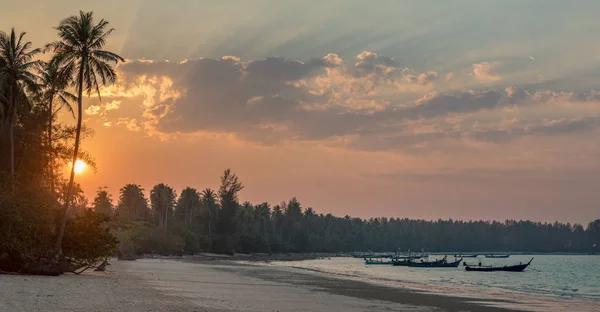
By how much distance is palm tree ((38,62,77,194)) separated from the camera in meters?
46.6

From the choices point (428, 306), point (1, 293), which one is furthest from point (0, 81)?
point (428, 306)

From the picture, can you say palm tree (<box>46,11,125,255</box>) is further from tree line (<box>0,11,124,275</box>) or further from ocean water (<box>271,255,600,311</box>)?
ocean water (<box>271,255,600,311</box>)

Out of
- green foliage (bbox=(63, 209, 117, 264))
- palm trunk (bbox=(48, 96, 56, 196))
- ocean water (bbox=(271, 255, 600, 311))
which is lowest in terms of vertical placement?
ocean water (bbox=(271, 255, 600, 311))

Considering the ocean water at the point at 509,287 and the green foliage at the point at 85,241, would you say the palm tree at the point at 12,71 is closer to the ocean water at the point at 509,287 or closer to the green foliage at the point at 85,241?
the green foliage at the point at 85,241

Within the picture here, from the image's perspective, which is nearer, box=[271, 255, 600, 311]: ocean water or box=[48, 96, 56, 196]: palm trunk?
box=[271, 255, 600, 311]: ocean water

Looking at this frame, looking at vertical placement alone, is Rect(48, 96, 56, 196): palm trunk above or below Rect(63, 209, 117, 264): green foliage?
above

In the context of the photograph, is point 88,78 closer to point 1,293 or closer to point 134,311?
point 1,293

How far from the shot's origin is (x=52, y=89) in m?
53.3

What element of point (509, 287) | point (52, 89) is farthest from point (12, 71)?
point (509, 287)

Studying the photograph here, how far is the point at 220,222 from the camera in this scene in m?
190

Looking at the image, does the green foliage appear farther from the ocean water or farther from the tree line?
the ocean water

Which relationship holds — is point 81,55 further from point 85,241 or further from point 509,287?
point 509,287

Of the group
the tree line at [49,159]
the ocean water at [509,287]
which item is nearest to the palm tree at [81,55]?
the tree line at [49,159]

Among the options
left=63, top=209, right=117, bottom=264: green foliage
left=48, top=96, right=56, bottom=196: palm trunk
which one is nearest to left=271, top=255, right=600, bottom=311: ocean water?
left=63, top=209, right=117, bottom=264: green foliage
